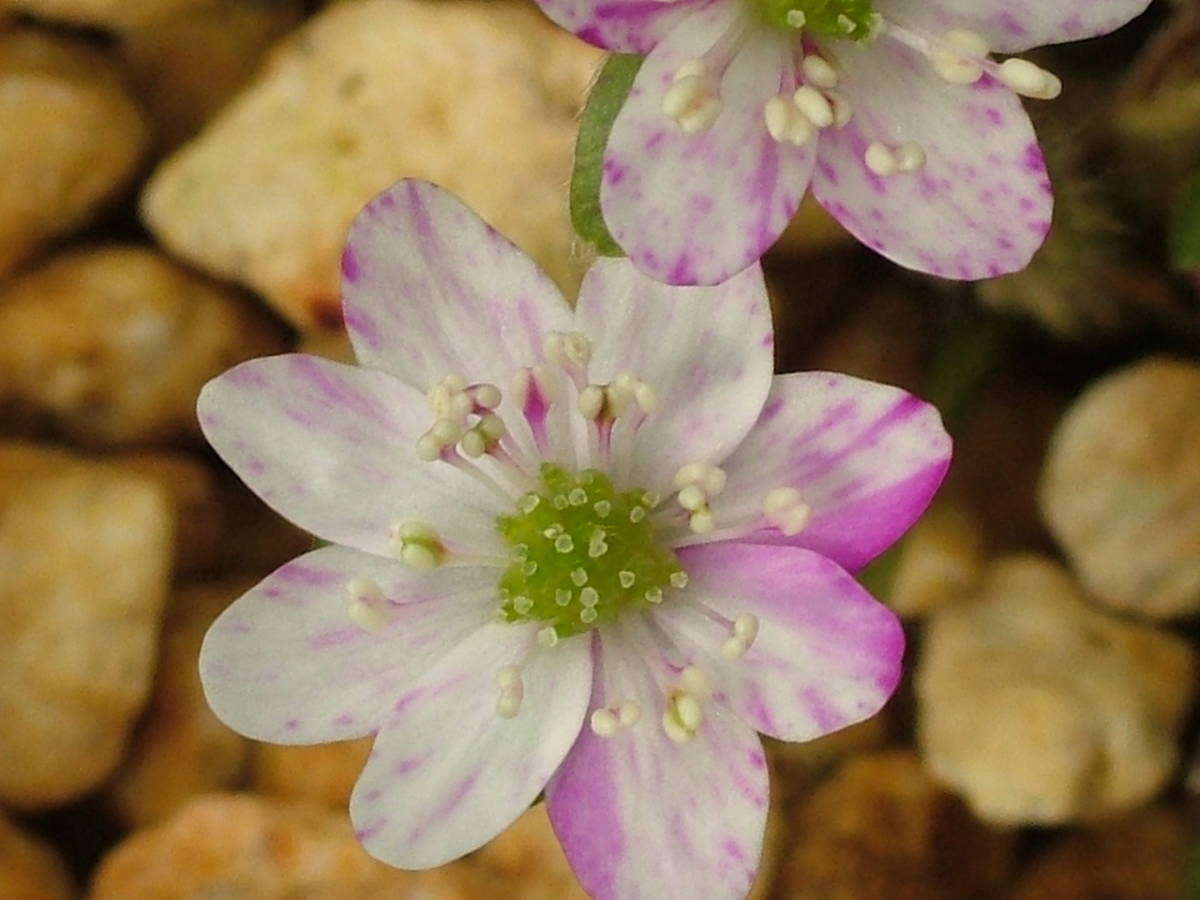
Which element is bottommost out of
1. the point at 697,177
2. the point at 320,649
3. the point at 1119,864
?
the point at 1119,864

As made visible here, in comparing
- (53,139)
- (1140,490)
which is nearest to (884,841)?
(1140,490)

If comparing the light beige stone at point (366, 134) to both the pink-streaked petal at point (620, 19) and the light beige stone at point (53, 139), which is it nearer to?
the light beige stone at point (53, 139)

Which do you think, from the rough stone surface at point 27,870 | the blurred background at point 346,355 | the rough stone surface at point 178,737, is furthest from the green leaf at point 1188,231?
the rough stone surface at point 27,870

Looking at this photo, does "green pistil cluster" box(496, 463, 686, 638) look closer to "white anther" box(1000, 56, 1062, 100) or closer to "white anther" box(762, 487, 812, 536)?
"white anther" box(762, 487, 812, 536)

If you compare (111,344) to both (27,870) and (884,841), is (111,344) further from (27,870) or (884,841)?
(884,841)

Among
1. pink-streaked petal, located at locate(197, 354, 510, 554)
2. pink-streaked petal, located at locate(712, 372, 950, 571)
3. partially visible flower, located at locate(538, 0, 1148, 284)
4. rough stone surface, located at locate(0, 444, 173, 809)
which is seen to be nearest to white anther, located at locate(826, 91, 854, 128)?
partially visible flower, located at locate(538, 0, 1148, 284)

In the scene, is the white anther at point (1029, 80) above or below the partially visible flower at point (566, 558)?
above
